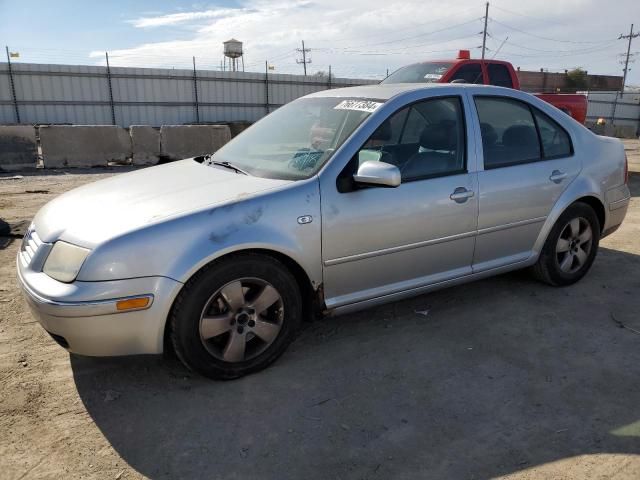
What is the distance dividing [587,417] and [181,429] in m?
2.11

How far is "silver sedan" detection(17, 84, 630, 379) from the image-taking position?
8.77ft

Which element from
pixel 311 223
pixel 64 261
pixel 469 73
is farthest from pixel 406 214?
pixel 469 73

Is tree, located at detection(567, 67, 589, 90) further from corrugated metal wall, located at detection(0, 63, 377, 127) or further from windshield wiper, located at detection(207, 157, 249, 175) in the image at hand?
windshield wiper, located at detection(207, 157, 249, 175)

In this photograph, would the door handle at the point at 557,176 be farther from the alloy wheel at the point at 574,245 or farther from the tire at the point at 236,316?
the tire at the point at 236,316

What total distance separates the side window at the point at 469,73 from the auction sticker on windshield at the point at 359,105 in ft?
20.1

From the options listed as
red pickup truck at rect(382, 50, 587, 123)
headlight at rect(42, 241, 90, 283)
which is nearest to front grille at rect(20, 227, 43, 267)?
headlight at rect(42, 241, 90, 283)

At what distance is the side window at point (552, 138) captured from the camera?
413 centimetres

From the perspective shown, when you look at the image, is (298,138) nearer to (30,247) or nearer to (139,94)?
(30,247)

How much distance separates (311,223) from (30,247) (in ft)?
5.49

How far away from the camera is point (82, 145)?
11.7 m

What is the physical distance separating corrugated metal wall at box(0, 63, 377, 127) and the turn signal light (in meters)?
20.7

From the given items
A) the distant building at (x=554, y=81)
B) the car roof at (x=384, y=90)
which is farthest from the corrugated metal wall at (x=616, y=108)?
the car roof at (x=384, y=90)

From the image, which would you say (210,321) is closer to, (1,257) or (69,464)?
(69,464)

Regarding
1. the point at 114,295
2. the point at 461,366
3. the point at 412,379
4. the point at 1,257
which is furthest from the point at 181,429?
the point at 1,257
